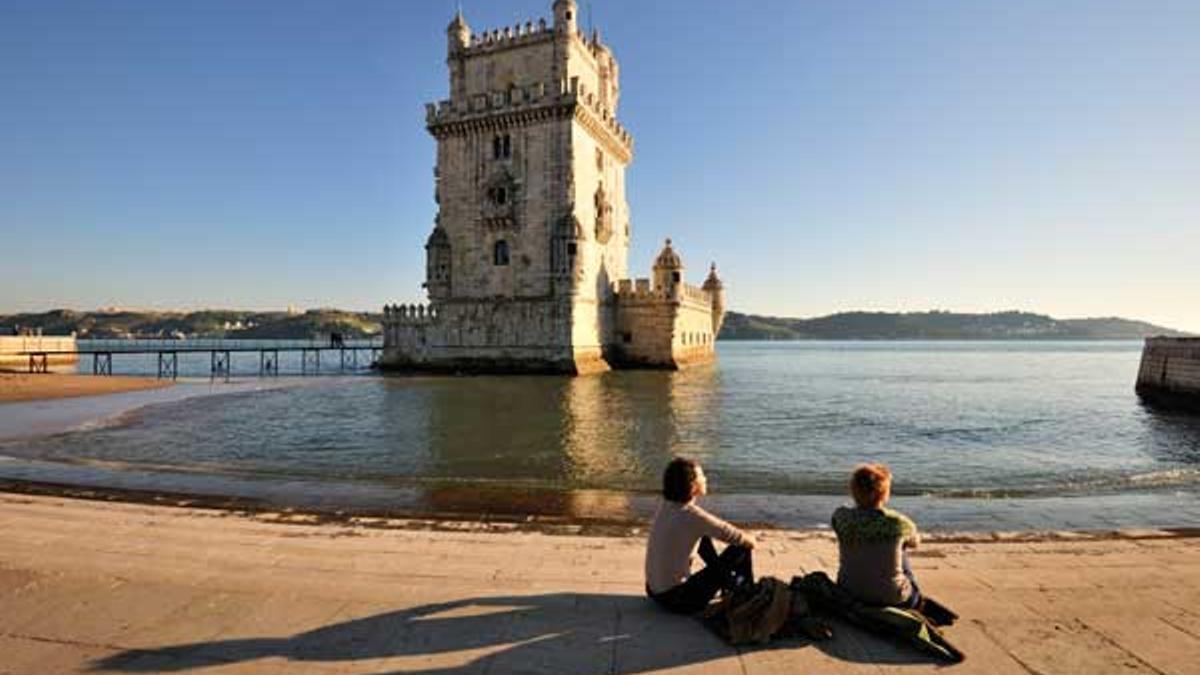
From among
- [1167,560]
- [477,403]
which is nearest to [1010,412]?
[477,403]

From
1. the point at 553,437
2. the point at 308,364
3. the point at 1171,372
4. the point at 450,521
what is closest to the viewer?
the point at 450,521

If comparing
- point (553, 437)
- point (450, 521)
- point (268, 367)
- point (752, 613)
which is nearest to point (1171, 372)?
point (553, 437)

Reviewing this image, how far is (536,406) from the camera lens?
27328 millimetres

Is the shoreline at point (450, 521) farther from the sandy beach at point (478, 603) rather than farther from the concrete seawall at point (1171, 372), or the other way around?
the concrete seawall at point (1171, 372)

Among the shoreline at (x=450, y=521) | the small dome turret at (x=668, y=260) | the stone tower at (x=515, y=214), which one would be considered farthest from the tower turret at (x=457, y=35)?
the shoreline at (x=450, y=521)

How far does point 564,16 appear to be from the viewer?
143ft

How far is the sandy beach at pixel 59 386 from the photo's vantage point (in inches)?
1277

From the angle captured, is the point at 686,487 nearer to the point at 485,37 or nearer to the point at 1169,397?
the point at 1169,397

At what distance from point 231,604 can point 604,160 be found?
154ft

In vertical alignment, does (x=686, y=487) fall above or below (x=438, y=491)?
above

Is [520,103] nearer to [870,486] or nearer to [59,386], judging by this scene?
[59,386]

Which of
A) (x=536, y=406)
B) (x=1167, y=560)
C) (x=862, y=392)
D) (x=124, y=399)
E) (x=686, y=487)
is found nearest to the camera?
(x=686, y=487)

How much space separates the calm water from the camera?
14000 millimetres

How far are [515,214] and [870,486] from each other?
135ft
